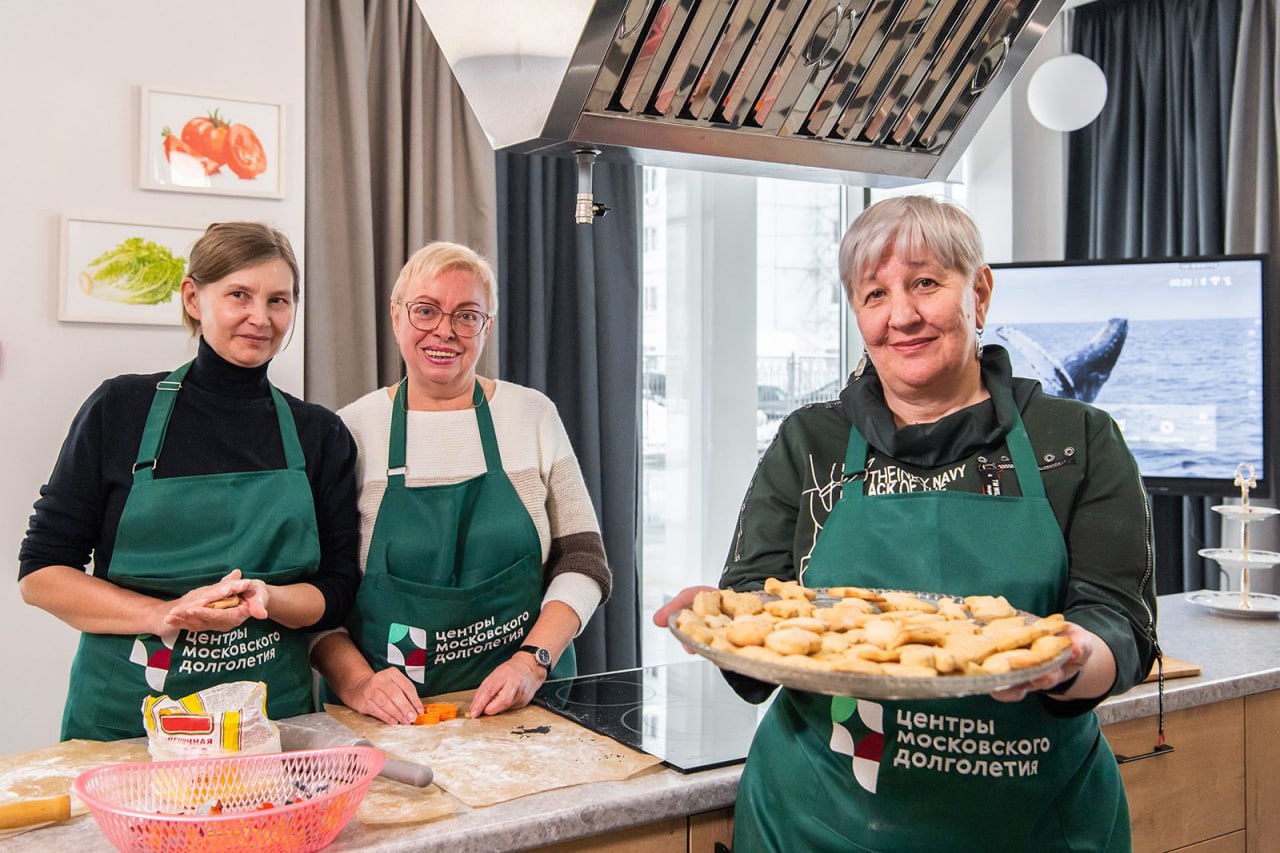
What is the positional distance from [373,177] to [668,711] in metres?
1.85

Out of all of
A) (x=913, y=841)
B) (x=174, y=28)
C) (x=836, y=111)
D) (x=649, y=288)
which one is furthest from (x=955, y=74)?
(x=649, y=288)

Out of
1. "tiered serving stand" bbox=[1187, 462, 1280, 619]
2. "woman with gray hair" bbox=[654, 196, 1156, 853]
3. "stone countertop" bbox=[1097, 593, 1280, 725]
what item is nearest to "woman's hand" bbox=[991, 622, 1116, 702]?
"woman with gray hair" bbox=[654, 196, 1156, 853]

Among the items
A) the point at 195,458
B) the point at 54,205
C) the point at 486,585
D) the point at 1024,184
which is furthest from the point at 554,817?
the point at 1024,184

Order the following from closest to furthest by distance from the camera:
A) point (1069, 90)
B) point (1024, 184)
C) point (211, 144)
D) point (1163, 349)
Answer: point (211, 144)
point (1069, 90)
point (1163, 349)
point (1024, 184)

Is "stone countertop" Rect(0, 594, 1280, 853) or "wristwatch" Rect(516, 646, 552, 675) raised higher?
"wristwatch" Rect(516, 646, 552, 675)

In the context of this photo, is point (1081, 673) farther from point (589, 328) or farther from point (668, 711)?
point (589, 328)

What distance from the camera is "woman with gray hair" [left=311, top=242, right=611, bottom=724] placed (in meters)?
1.86

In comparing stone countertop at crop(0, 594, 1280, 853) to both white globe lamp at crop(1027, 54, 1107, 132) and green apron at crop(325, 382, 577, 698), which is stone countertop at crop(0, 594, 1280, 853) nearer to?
green apron at crop(325, 382, 577, 698)

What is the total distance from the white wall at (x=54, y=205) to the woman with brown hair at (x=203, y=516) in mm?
701

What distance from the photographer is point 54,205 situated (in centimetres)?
236

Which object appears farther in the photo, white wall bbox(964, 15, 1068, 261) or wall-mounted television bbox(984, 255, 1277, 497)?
white wall bbox(964, 15, 1068, 261)

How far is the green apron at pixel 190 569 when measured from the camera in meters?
1.70

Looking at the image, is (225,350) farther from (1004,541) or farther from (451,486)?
(1004,541)

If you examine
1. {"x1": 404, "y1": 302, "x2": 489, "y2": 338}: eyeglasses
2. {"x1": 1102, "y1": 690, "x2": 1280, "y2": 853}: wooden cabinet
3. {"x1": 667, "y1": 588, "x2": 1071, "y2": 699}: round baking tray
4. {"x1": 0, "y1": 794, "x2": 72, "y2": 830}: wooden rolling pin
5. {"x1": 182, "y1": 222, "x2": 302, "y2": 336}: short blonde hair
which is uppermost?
{"x1": 182, "y1": 222, "x2": 302, "y2": 336}: short blonde hair
